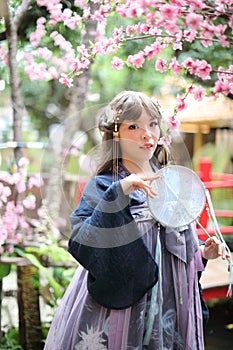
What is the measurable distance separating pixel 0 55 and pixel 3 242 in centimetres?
79

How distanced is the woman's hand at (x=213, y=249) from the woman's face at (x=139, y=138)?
0.26 metres

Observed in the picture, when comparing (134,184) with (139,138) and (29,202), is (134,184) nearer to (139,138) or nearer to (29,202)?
(139,138)

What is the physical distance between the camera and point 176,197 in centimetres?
138

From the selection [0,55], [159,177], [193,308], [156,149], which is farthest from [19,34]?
[193,308]

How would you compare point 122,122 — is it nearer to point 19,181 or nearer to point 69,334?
point 69,334

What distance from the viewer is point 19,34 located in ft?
7.91

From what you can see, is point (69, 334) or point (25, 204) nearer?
point (69, 334)

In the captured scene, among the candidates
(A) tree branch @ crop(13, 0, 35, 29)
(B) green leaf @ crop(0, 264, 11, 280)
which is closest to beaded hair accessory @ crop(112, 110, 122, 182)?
(A) tree branch @ crop(13, 0, 35, 29)

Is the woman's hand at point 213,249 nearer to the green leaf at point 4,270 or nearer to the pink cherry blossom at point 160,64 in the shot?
the pink cherry blossom at point 160,64

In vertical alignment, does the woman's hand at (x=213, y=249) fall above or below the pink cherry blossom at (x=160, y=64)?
below

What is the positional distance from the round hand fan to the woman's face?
0.08 metres

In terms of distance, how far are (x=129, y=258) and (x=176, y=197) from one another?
184 mm

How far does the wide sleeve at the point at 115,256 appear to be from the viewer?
1.32m

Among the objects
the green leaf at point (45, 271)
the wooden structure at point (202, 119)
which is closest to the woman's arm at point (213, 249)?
the green leaf at point (45, 271)
